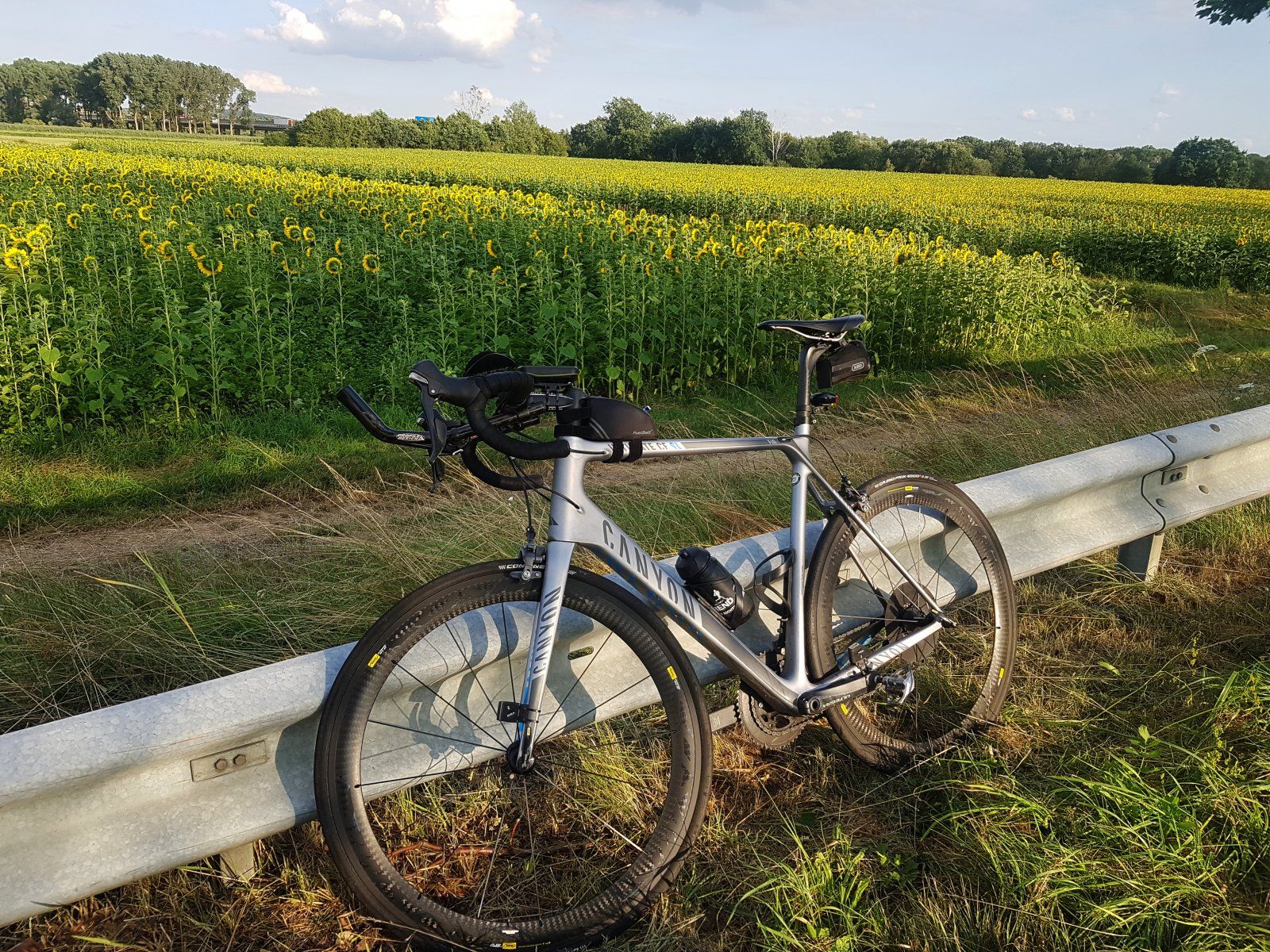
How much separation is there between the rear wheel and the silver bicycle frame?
3.2 inches

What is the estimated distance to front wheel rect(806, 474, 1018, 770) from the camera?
288 centimetres

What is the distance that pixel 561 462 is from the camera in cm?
231

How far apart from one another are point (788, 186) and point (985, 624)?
2803 centimetres

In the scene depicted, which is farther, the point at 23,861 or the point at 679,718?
the point at 679,718

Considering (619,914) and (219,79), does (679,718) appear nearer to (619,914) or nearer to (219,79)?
(619,914)

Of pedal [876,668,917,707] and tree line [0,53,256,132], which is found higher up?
tree line [0,53,256,132]

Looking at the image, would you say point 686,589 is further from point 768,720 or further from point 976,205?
point 976,205

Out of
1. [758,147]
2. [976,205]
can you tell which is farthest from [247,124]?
[976,205]

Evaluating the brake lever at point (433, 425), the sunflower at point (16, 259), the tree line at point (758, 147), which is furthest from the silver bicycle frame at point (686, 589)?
the tree line at point (758, 147)

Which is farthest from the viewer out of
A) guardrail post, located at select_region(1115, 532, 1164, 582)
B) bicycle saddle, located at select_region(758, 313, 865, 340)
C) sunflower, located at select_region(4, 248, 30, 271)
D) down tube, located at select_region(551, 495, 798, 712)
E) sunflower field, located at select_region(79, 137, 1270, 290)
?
sunflower field, located at select_region(79, 137, 1270, 290)

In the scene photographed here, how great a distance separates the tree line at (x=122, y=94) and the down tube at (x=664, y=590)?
139132 millimetres

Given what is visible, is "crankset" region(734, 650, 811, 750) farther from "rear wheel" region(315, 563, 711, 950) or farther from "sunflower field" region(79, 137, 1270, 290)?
"sunflower field" region(79, 137, 1270, 290)

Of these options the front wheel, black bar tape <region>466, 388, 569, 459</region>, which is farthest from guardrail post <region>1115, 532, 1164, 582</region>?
black bar tape <region>466, 388, 569, 459</region>

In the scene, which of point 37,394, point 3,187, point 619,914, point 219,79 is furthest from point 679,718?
point 219,79
